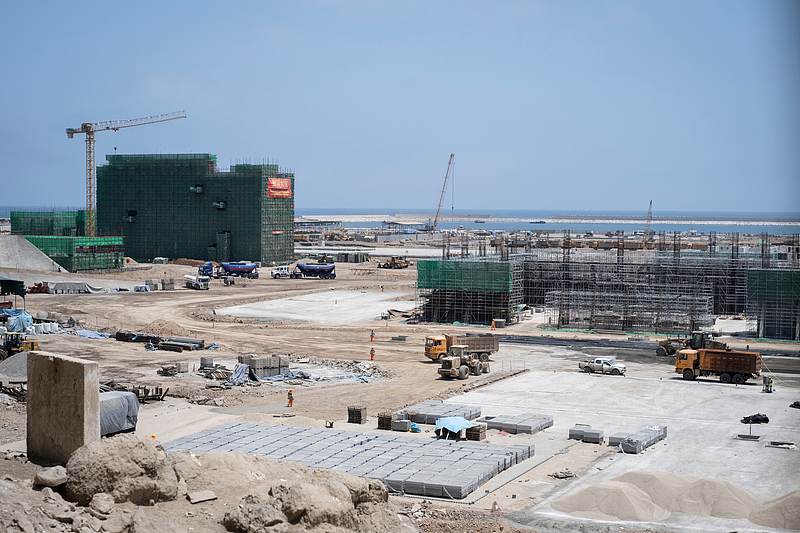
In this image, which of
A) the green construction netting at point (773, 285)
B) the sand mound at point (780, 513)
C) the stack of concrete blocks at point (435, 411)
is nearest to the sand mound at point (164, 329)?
the stack of concrete blocks at point (435, 411)

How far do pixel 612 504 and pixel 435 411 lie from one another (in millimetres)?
13312

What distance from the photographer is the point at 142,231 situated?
439 ft

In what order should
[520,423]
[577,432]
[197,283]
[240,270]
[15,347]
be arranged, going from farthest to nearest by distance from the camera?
[240,270] → [197,283] → [15,347] → [520,423] → [577,432]

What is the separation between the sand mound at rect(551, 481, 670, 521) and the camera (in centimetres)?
2517

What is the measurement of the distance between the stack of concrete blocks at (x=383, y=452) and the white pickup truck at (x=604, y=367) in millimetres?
17800

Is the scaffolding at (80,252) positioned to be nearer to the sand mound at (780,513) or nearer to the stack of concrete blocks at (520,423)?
the stack of concrete blocks at (520,423)

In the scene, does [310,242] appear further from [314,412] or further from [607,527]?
[607,527]

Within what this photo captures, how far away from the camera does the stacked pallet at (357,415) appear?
121 ft

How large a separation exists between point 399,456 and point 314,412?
9549mm

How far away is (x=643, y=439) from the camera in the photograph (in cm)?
3347

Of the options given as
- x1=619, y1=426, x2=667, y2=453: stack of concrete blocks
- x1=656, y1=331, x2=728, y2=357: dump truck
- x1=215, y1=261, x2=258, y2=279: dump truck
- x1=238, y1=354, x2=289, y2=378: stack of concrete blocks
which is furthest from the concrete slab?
x1=619, y1=426, x2=667, y2=453: stack of concrete blocks

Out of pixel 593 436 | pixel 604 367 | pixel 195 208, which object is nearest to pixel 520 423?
pixel 593 436

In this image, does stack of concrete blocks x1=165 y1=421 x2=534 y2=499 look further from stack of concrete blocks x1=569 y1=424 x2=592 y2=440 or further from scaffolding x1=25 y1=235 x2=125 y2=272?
scaffolding x1=25 y1=235 x2=125 y2=272

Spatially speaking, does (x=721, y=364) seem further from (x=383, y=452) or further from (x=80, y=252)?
(x=80, y=252)
